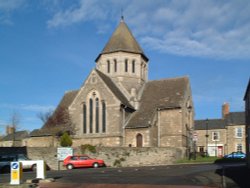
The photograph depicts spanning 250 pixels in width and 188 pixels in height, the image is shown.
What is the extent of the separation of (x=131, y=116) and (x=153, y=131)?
3.75 m

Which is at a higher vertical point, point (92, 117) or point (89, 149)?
point (92, 117)

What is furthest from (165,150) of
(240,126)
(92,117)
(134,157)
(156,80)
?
(240,126)

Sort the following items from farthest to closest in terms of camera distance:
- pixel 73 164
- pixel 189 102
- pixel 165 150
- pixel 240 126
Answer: pixel 240 126 < pixel 189 102 < pixel 165 150 < pixel 73 164

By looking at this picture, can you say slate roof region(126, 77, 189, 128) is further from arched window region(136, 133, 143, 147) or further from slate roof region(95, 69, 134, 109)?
slate roof region(95, 69, 134, 109)

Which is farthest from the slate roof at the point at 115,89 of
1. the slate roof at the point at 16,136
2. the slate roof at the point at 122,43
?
the slate roof at the point at 16,136

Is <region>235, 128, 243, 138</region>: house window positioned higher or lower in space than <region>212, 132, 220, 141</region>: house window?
higher

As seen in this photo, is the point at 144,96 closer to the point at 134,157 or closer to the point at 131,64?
the point at 131,64

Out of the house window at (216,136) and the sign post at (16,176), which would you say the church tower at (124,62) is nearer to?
the house window at (216,136)

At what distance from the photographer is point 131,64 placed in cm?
5431

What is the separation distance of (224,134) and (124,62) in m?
27.6

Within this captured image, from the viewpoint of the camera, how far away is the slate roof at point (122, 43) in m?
54.4

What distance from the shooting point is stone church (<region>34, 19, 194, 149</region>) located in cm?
4628

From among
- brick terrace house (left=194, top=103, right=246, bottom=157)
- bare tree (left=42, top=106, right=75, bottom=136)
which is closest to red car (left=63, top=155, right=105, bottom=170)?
bare tree (left=42, top=106, right=75, bottom=136)

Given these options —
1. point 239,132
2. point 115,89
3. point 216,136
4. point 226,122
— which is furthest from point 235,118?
point 115,89
